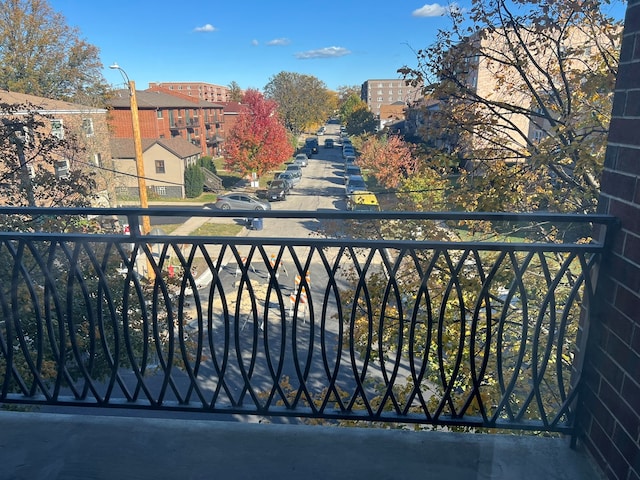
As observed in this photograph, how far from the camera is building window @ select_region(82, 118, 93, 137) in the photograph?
20.3 metres

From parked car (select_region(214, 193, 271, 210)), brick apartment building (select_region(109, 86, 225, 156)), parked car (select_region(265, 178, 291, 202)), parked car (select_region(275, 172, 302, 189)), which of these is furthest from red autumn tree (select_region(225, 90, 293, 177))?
brick apartment building (select_region(109, 86, 225, 156))

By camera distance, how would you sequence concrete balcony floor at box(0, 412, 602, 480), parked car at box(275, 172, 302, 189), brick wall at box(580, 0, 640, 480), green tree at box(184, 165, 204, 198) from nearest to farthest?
brick wall at box(580, 0, 640, 480) < concrete balcony floor at box(0, 412, 602, 480) < green tree at box(184, 165, 204, 198) < parked car at box(275, 172, 302, 189)

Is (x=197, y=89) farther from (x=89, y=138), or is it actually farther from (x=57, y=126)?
(x=57, y=126)

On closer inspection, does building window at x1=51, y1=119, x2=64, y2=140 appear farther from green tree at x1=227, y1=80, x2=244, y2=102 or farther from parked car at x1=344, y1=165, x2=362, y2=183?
green tree at x1=227, y1=80, x2=244, y2=102

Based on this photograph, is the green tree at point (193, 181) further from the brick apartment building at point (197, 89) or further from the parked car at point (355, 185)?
the brick apartment building at point (197, 89)

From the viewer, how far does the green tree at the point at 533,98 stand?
17.4 feet

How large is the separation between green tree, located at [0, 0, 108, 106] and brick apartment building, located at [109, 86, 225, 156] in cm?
277

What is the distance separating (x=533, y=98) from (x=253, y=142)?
25856 mm

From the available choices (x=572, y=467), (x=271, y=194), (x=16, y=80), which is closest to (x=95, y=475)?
(x=572, y=467)

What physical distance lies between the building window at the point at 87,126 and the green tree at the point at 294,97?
4014 cm

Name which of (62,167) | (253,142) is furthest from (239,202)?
(62,167)

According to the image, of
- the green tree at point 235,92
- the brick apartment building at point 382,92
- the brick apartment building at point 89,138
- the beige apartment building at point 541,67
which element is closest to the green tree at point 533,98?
the beige apartment building at point 541,67

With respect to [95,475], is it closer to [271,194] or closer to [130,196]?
[271,194]

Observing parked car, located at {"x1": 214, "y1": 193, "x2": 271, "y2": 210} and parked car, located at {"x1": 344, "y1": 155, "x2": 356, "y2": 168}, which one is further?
parked car, located at {"x1": 344, "y1": 155, "x2": 356, "y2": 168}
